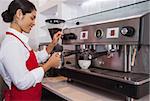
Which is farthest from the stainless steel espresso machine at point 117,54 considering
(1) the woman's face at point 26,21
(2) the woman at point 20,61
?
(1) the woman's face at point 26,21

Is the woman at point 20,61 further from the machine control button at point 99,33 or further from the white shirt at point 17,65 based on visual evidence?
the machine control button at point 99,33

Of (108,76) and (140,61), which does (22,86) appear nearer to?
(108,76)

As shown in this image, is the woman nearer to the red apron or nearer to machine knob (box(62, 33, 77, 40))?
the red apron

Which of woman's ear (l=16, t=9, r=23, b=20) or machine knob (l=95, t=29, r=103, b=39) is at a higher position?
woman's ear (l=16, t=9, r=23, b=20)

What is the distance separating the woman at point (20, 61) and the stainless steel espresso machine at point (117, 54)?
27 centimetres

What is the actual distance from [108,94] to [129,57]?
27 centimetres

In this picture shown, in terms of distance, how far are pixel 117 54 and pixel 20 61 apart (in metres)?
0.62

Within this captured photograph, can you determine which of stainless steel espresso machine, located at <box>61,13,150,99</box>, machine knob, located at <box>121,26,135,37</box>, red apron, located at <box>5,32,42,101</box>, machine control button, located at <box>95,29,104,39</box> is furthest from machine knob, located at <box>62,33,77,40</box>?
machine knob, located at <box>121,26,135,37</box>

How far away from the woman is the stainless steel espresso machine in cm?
27

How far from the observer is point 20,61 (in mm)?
1004

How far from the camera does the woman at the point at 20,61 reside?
99cm

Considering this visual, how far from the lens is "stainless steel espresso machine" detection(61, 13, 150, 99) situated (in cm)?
89

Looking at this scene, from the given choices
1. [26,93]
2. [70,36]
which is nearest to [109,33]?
[70,36]

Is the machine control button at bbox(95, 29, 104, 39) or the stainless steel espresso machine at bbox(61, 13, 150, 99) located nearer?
the stainless steel espresso machine at bbox(61, 13, 150, 99)
